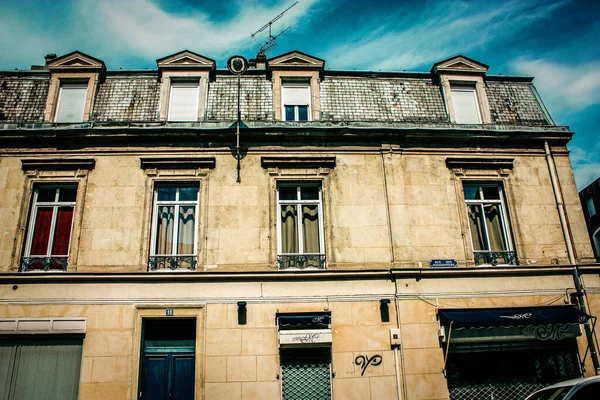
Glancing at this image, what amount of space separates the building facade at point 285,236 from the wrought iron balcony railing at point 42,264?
5 centimetres

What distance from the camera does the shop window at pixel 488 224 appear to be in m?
12.2

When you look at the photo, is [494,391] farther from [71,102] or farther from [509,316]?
[71,102]

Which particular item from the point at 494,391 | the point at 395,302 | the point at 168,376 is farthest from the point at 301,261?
the point at 494,391

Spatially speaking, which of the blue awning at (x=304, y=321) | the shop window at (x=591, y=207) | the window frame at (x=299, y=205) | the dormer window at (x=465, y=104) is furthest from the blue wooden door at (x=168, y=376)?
the shop window at (x=591, y=207)

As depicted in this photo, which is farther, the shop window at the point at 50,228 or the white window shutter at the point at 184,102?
the white window shutter at the point at 184,102

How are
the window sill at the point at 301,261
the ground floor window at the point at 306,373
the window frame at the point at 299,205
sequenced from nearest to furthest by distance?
the ground floor window at the point at 306,373, the window sill at the point at 301,261, the window frame at the point at 299,205

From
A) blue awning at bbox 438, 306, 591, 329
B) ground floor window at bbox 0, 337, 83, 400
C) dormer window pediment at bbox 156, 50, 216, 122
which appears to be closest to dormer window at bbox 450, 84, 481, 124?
blue awning at bbox 438, 306, 591, 329

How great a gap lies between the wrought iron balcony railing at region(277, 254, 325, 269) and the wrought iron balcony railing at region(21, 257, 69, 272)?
5.69 metres

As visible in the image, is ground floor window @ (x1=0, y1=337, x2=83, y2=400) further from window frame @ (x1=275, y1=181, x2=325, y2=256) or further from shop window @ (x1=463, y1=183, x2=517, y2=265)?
shop window @ (x1=463, y1=183, x2=517, y2=265)

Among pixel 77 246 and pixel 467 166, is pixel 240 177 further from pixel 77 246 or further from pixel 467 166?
pixel 467 166

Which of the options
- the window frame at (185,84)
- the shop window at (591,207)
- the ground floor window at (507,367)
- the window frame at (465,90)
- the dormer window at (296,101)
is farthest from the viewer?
the shop window at (591,207)

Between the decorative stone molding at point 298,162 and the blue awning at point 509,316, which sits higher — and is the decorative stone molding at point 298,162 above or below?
above

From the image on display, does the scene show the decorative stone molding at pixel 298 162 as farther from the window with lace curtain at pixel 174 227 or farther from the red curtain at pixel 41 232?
the red curtain at pixel 41 232

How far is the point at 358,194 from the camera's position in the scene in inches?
484
